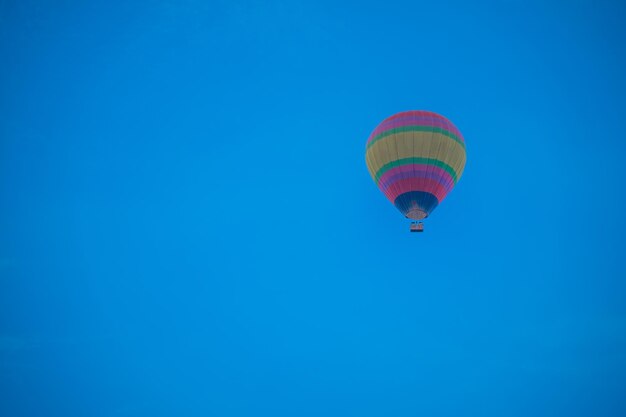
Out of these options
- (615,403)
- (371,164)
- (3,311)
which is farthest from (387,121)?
(3,311)

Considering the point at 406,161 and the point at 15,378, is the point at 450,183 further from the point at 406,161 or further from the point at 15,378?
the point at 15,378

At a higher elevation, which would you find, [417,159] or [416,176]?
[417,159]

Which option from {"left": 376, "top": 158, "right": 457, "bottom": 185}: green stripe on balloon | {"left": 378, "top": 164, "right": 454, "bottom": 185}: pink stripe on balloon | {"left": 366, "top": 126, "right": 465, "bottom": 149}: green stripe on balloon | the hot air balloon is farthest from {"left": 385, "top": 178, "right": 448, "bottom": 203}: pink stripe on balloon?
{"left": 366, "top": 126, "right": 465, "bottom": 149}: green stripe on balloon

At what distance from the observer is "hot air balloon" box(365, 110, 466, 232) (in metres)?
20.0

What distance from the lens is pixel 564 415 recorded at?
47469 millimetres

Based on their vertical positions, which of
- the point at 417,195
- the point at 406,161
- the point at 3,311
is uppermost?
the point at 3,311

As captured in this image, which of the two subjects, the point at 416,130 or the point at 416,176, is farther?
the point at 416,130

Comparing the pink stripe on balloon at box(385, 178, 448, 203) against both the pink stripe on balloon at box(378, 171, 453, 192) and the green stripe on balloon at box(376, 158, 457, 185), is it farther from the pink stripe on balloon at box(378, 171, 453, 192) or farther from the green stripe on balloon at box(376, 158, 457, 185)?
the green stripe on balloon at box(376, 158, 457, 185)

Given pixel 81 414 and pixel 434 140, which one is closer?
pixel 434 140

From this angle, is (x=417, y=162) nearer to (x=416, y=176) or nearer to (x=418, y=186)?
(x=416, y=176)

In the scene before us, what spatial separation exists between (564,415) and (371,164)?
150 ft

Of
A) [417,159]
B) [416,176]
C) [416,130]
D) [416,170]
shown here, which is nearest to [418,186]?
[416,176]

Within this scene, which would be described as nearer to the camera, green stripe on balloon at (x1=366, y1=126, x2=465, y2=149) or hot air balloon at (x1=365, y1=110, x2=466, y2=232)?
hot air balloon at (x1=365, y1=110, x2=466, y2=232)

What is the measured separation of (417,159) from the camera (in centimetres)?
1995
